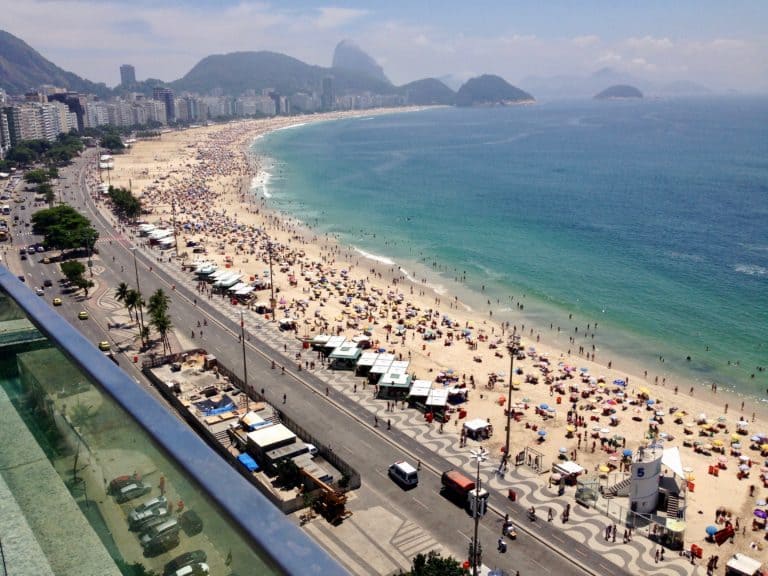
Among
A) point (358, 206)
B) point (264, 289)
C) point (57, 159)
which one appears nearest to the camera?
point (264, 289)

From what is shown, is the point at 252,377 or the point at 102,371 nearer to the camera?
the point at 102,371

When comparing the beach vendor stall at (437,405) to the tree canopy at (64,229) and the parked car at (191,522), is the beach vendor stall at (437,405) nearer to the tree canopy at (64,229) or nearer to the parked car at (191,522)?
the parked car at (191,522)

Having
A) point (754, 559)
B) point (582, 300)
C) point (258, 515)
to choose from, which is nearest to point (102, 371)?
point (258, 515)

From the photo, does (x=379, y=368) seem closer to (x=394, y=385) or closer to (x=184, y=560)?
(x=394, y=385)

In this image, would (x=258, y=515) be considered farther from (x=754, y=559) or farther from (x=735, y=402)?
(x=735, y=402)

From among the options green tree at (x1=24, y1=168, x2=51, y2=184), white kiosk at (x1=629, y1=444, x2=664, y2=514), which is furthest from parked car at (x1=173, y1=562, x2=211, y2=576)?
green tree at (x1=24, y1=168, x2=51, y2=184)

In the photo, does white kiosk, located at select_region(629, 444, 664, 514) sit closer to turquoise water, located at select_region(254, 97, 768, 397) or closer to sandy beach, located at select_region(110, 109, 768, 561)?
sandy beach, located at select_region(110, 109, 768, 561)
